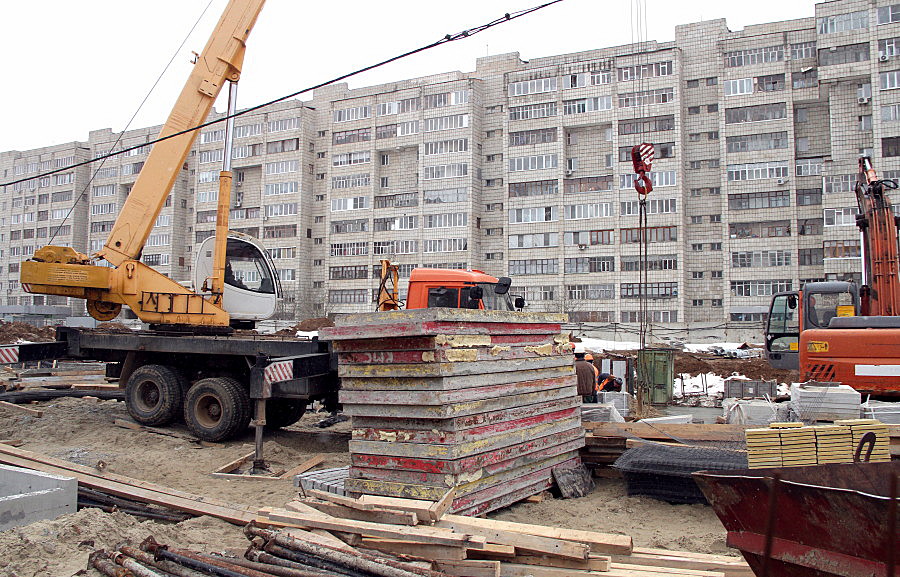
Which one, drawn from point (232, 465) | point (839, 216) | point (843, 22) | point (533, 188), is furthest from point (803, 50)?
point (232, 465)

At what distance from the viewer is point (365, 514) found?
17.3 ft

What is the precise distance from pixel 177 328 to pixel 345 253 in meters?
46.4

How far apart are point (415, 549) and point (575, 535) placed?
1156 millimetres

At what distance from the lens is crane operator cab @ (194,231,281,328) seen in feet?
39.4

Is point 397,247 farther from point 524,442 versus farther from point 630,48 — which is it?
point 524,442

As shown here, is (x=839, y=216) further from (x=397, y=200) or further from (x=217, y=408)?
(x=217, y=408)

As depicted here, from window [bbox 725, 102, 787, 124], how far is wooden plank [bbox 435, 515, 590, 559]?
155 feet

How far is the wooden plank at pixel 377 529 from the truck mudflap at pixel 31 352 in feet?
23.9

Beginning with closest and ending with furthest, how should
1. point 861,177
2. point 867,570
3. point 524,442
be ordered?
point 867,570, point 524,442, point 861,177

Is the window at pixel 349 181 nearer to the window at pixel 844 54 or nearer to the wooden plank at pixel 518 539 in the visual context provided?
the window at pixel 844 54

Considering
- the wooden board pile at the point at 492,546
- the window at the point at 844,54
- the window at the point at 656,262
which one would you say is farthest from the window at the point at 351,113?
the wooden board pile at the point at 492,546

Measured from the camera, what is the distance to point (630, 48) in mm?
50062

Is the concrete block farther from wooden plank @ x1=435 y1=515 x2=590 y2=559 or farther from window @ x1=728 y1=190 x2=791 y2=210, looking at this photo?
window @ x1=728 y1=190 x2=791 y2=210

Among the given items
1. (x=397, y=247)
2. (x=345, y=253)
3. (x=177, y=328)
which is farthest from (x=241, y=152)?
(x=177, y=328)
